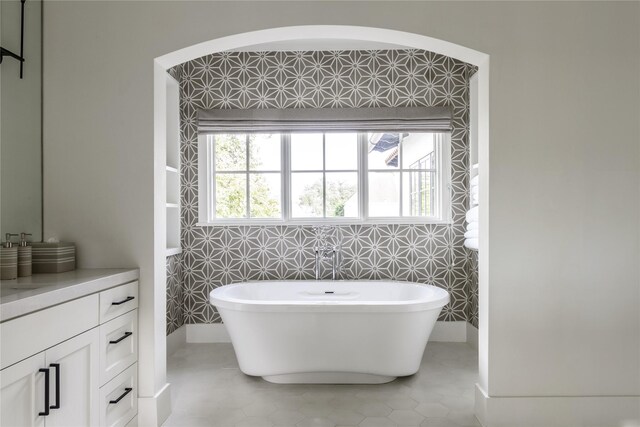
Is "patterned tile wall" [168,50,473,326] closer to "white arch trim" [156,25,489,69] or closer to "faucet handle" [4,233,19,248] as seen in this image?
"white arch trim" [156,25,489,69]

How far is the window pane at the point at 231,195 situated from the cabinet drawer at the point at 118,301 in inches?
69.7

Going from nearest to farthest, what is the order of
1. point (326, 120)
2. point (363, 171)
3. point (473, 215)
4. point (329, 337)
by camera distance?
point (329, 337), point (473, 215), point (326, 120), point (363, 171)

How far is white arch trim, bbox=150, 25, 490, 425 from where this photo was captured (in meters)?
2.19

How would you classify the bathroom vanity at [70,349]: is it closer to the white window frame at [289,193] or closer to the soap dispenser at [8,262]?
the soap dispenser at [8,262]

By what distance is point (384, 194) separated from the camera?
389 cm

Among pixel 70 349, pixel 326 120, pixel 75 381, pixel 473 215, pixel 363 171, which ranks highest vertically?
pixel 326 120

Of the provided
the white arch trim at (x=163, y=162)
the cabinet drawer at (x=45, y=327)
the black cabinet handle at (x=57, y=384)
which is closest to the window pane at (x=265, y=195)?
the white arch trim at (x=163, y=162)

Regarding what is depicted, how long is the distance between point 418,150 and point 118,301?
9.46 feet

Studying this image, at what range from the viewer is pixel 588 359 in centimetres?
218

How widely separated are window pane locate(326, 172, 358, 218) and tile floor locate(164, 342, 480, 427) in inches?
58.6

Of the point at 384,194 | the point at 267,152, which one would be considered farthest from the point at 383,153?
the point at 267,152

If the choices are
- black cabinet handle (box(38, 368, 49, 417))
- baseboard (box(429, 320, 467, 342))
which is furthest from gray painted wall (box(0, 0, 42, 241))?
baseboard (box(429, 320, 467, 342))

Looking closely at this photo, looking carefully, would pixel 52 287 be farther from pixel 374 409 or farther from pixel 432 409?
pixel 432 409

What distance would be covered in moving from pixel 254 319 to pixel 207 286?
4.20 ft
